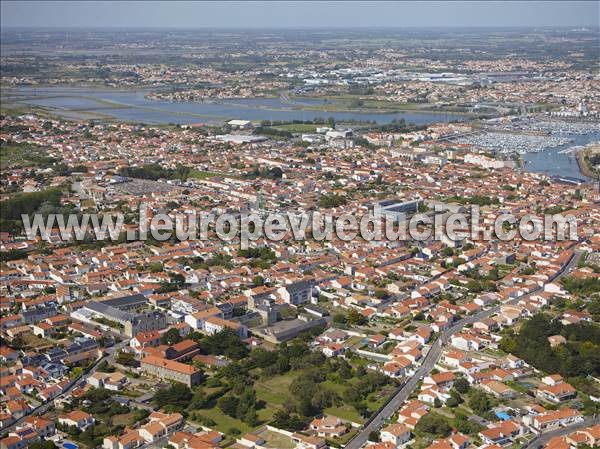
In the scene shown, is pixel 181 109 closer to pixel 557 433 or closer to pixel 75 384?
pixel 75 384

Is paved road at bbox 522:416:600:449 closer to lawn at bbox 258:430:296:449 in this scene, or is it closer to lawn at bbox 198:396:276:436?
lawn at bbox 258:430:296:449

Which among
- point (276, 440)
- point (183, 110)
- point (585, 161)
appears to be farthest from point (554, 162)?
point (183, 110)

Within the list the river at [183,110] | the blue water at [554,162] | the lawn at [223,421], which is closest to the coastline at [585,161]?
the blue water at [554,162]

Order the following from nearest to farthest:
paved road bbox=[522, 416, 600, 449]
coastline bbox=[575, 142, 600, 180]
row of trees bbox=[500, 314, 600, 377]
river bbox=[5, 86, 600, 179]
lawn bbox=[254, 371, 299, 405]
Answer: paved road bbox=[522, 416, 600, 449] < lawn bbox=[254, 371, 299, 405] < row of trees bbox=[500, 314, 600, 377] < coastline bbox=[575, 142, 600, 180] < river bbox=[5, 86, 600, 179]

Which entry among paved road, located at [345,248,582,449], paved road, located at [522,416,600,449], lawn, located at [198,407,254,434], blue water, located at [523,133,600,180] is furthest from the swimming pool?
blue water, located at [523,133,600,180]

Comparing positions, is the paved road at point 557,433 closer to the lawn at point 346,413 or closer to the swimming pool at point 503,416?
the swimming pool at point 503,416
